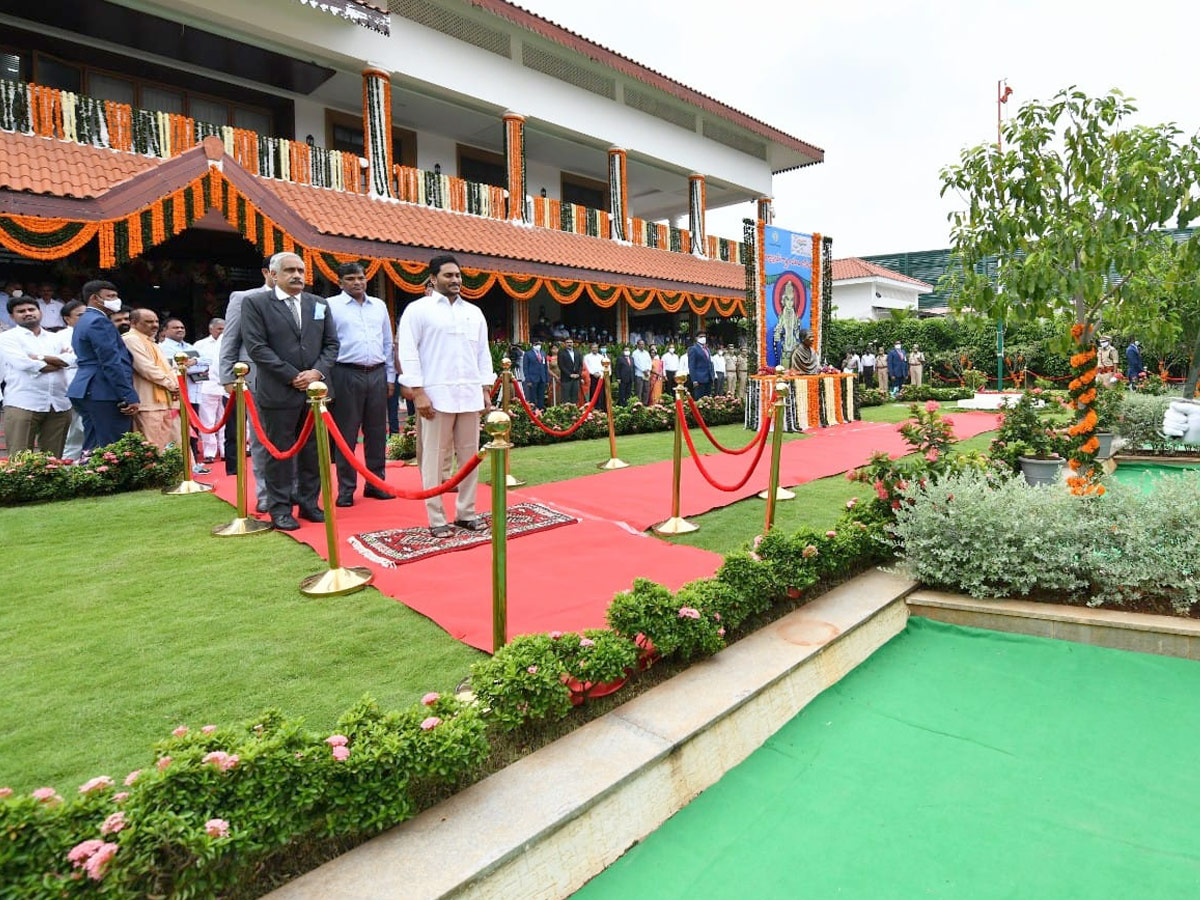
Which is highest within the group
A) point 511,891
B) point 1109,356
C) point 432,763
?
point 1109,356

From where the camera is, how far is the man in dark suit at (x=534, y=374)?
1294 centimetres

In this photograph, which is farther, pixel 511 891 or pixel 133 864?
pixel 511 891

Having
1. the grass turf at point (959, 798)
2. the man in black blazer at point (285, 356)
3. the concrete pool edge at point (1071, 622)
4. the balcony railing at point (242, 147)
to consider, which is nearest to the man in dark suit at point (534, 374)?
the balcony railing at point (242, 147)

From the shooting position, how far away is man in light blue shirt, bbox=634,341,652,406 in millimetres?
14977

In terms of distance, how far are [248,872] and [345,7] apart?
40.8 feet

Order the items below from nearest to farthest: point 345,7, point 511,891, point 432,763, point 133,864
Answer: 1. point 133,864
2. point 511,891
3. point 432,763
4. point 345,7

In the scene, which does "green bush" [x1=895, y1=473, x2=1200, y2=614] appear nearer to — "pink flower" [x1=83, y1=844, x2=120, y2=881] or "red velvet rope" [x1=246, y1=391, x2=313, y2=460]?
"red velvet rope" [x1=246, y1=391, x2=313, y2=460]

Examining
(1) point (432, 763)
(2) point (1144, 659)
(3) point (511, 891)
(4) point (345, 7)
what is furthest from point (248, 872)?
(4) point (345, 7)

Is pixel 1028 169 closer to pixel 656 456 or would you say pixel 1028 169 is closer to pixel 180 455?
pixel 656 456

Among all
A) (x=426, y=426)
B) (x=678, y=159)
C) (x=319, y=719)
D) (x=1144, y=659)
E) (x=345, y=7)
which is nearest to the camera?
(x=319, y=719)

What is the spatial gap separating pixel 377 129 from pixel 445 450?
9.57 metres

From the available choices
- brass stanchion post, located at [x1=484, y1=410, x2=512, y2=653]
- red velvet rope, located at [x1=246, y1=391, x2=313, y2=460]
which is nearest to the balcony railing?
red velvet rope, located at [x1=246, y1=391, x2=313, y2=460]

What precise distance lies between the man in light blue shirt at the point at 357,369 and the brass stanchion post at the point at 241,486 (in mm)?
679

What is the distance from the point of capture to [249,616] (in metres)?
3.24
